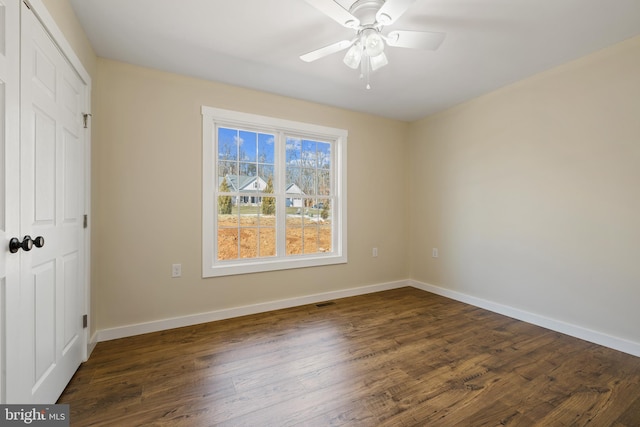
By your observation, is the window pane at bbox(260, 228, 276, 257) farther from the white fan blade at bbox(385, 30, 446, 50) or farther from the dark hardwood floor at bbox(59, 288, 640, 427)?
the white fan blade at bbox(385, 30, 446, 50)

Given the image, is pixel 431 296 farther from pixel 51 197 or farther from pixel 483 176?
pixel 51 197

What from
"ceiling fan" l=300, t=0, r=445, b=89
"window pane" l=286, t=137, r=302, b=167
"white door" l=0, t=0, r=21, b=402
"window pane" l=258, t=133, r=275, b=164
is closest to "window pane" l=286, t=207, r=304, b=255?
"window pane" l=286, t=137, r=302, b=167

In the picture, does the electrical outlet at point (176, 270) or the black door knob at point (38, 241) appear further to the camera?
the electrical outlet at point (176, 270)

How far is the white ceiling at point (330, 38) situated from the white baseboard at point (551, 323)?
8.00 ft

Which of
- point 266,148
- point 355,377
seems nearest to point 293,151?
point 266,148

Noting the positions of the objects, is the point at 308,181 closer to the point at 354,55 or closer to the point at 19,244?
the point at 354,55

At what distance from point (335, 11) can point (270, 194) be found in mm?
2081

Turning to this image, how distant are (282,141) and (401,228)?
7.26 ft

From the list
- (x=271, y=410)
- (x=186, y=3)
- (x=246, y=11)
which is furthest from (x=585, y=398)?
(x=186, y=3)

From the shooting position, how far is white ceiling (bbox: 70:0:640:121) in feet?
6.12

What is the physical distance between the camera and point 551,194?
268cm

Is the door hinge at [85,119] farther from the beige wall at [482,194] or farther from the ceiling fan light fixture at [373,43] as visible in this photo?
the ceiling fan light fixture at [373,43]

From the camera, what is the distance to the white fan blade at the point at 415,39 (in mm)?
1692

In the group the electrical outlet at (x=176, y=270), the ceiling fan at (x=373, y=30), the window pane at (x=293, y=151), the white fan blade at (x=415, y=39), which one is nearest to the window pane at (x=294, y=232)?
the window pane at (x=293, y=151)
